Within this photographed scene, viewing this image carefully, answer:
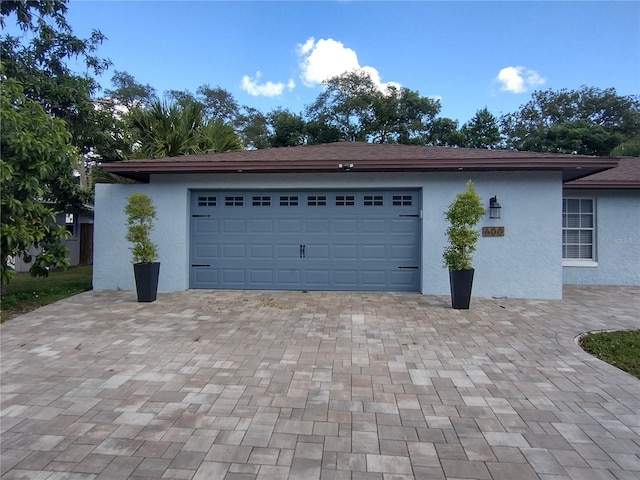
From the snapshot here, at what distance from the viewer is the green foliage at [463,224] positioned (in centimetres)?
685

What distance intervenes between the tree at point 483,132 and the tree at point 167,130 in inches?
705

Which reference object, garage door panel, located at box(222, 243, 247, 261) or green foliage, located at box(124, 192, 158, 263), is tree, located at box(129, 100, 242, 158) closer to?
green foliage, located at box(124, 192, 158, 263)

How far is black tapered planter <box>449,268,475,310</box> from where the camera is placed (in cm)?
696

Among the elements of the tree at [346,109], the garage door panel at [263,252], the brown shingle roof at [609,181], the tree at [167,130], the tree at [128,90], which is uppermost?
the tree at [128,90]

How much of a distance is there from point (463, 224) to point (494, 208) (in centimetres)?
155

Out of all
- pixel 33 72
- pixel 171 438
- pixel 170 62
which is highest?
pixel 170 62

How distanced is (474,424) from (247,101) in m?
33.1

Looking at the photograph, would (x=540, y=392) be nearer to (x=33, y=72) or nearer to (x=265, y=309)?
(x=265, y=309)

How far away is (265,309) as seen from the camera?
6965 millimetres

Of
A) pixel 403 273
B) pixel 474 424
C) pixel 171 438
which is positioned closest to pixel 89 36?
pixel 403 273

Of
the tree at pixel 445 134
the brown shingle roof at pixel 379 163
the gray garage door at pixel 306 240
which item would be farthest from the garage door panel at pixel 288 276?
the tree at pixel 445 134

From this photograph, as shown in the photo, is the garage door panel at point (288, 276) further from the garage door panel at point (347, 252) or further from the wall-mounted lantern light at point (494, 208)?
the wall-mounted lantern light at point (494, 208)

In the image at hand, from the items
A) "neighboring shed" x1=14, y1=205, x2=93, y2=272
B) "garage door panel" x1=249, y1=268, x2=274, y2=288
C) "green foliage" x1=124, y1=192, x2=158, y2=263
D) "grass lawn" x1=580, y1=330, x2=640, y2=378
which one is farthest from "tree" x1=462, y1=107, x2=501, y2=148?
"green foliage" x1=124, y1=192, x2=158, y2=263

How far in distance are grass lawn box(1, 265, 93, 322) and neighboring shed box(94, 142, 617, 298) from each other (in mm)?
867
